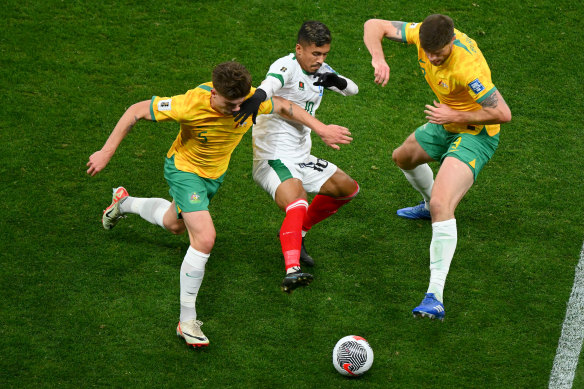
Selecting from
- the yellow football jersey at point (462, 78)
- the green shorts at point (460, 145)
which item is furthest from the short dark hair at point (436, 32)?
the green shorts at point (460, 145)

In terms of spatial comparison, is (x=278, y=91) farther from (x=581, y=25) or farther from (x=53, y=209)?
(x=581, y=25)

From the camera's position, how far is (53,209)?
6.73 m

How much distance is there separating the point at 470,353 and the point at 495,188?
94.0 inches

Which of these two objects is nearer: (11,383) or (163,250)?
(11,383)

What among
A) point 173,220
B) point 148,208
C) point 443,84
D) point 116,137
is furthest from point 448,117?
point 148,208

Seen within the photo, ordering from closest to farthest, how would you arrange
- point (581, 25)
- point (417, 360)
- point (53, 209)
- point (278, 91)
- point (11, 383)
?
point (11, 383) → point (417, 360) → point (278, 91) → point (53, 209) → point (581, 25)

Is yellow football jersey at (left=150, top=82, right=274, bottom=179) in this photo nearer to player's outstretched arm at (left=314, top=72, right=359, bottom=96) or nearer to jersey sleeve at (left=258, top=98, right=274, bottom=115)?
jersey sleeve at (left=258, top=98, right=274, bottom=115)

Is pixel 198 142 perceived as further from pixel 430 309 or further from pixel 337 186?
pixel 430 309

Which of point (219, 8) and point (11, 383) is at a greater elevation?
point (219, 8)

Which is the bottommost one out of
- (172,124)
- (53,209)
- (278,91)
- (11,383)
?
(11,383)

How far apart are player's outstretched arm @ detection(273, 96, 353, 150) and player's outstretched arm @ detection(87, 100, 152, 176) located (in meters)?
1.06

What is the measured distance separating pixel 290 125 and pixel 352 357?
2074 millimetres

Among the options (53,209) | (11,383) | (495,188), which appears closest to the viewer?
(11,383)

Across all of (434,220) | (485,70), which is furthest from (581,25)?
(434,220)
